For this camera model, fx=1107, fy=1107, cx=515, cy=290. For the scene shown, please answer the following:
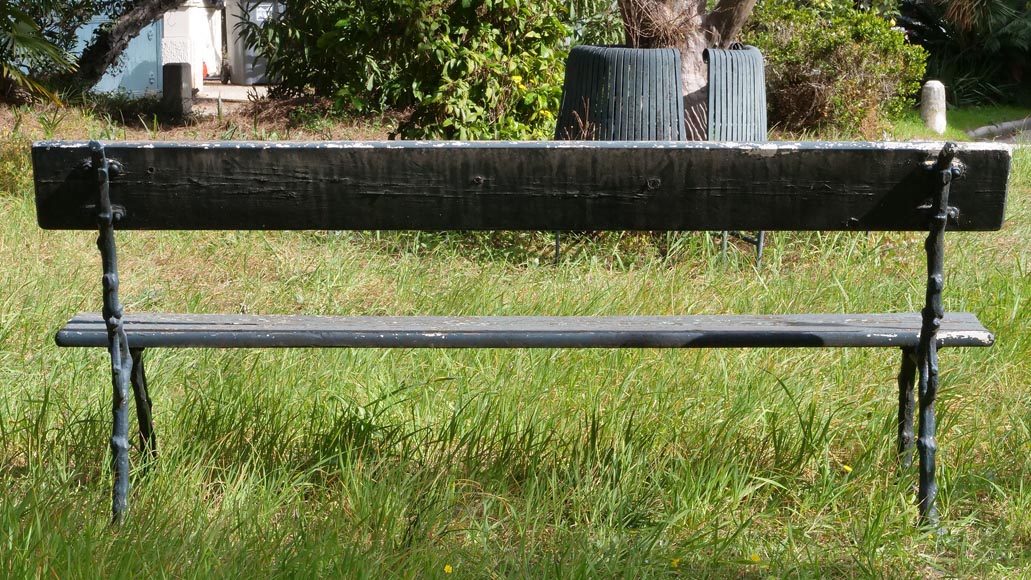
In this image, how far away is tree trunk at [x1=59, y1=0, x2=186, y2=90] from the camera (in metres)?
12.4

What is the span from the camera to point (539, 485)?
2.92m

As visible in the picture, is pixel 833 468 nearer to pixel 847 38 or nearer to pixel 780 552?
pixel 780 552

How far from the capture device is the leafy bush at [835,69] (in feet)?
35.7

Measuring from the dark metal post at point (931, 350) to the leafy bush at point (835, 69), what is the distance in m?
8.23

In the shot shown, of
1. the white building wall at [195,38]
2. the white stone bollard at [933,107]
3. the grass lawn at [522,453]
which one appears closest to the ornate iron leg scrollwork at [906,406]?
the grass lawn at [522,453]

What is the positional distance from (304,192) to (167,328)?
54 cm

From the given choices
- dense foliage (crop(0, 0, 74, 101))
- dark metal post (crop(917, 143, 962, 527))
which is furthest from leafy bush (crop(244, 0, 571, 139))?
dark metal post (crop(917, 143, 962, 527))

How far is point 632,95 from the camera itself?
6.01 metres

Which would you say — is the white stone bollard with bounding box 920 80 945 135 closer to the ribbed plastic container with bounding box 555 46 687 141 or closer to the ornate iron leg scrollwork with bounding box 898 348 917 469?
the ribbed plastic container with bounding box 555 46 687 141

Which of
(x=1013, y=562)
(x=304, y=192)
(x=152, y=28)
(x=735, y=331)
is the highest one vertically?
(x=152, y=28)

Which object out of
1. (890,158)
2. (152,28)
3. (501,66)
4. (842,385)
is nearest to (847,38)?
(501,66)

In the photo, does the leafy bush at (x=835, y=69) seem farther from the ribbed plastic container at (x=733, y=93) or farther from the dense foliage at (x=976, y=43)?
the dense foliage at (x=976, y=43)

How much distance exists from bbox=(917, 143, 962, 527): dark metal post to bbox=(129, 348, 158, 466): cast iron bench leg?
196 centimetres

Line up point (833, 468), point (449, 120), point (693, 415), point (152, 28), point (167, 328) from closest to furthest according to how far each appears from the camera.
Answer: point (167, 328) → point (833, 468) → point (693, 415) → point (449, 120) → point (152, 28)
